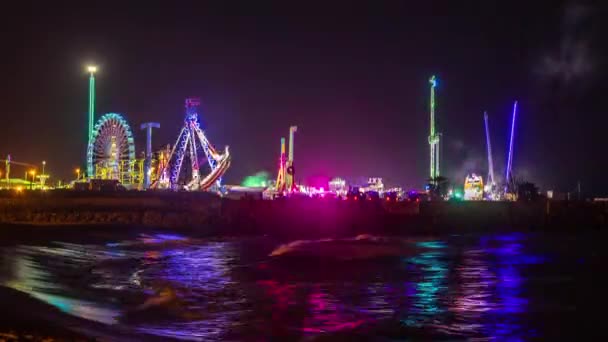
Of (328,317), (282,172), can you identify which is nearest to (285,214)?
(328,317)

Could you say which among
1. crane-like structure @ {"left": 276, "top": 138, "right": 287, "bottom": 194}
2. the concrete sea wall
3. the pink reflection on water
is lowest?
the pink reflection on water

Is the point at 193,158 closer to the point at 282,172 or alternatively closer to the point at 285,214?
the point at 282,172

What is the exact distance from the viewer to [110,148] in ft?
300

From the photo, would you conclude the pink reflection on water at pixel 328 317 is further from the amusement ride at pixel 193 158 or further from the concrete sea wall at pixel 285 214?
the amusement ride at pixel 193 158

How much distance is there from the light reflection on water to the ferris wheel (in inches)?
2461

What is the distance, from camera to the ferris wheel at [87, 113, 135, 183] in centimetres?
8850

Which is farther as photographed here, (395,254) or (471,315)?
(395,254)

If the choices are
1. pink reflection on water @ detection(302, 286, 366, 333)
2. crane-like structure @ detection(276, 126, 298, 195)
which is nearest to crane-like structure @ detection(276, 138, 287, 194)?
crane-like structure @ detection(276, 126, 298, 195)

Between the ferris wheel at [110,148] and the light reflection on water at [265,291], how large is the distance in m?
62.5

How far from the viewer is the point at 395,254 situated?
30.0 meters

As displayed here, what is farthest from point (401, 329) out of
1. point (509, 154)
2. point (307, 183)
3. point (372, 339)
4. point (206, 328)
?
point (307, 183)

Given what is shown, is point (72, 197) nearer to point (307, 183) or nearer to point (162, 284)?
point (162, 284)

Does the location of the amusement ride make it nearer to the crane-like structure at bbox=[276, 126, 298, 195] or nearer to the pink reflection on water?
the crane-like structure at bbox=[276, 126, 298, 195]

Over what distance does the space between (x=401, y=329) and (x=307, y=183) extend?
14607 centimetres
